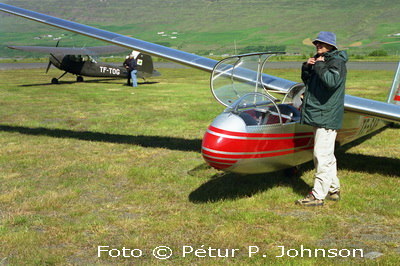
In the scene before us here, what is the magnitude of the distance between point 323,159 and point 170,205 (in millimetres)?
2407

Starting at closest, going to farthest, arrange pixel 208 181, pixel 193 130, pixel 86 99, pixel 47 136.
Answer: pixel 208 181 < pixel 47 136 < pixel 193 130 < pixel 86 99

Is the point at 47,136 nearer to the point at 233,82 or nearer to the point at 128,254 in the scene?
the point at 233,82

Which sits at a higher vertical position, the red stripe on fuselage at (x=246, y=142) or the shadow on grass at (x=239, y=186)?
the red stripe on fuselage at (x=246, y=142)

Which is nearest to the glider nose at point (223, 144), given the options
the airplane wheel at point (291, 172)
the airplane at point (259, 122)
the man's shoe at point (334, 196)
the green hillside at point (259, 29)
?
the airplane at point (259, 122)

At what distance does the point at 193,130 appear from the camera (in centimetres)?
1295

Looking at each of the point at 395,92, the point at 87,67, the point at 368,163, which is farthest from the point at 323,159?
the point at 87,67

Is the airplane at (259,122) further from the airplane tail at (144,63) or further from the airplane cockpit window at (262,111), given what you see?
the airplane tail at (144,63)

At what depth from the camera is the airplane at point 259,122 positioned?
6.25m

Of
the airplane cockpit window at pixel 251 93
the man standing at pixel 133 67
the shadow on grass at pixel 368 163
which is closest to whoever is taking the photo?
the airplane cockpit window at pixel 251 93

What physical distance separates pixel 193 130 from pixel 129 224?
23.3 ft

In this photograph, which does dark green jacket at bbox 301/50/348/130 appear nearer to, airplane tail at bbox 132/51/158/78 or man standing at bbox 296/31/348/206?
man standing at bbox 296/31/348/206

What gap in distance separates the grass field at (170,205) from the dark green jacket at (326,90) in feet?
4.34

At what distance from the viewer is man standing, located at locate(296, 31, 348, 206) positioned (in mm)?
6238

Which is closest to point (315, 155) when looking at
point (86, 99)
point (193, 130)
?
point (193, 130)
